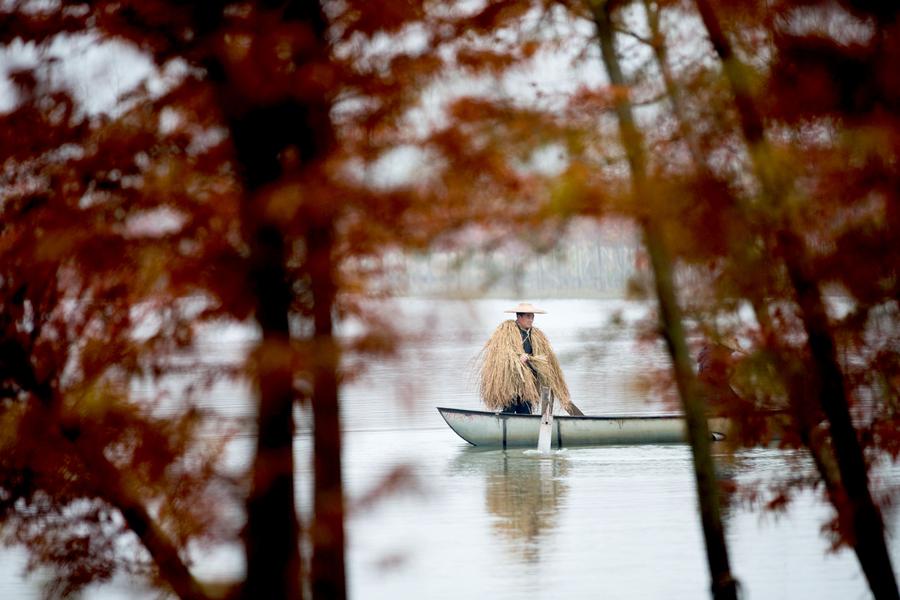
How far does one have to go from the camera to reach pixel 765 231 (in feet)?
23.9

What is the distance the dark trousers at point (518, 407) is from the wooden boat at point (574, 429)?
190 mm

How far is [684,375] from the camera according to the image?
299 inches

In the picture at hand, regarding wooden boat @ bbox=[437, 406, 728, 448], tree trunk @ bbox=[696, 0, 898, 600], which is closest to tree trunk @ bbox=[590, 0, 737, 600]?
tree trunk @ bbox=[696, 0, 898, 600]

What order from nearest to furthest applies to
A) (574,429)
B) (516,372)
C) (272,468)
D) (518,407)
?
1. (272,468)
2. (516,372)
3. (574,429)
4. (518,407)

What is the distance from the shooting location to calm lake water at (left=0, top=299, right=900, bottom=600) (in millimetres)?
6301

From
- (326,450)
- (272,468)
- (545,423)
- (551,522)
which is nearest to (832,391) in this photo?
(326,450)

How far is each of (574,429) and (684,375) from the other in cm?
1208

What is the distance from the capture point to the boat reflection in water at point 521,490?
12.2 m

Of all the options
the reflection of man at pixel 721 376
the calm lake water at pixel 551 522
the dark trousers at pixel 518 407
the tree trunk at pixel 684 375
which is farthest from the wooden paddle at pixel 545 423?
the tree trunk at pixel 684 375

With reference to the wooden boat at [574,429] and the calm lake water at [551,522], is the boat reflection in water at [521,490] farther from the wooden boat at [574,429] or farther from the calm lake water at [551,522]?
the wooden boat at [574,429]

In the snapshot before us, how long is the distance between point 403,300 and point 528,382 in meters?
13.5

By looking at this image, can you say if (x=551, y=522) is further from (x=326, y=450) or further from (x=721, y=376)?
(x=326, y=450)

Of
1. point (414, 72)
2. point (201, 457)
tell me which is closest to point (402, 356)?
point (414, 72)

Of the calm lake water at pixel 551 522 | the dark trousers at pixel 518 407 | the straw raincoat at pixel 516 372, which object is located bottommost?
the calm lake water at pixel 551 522
